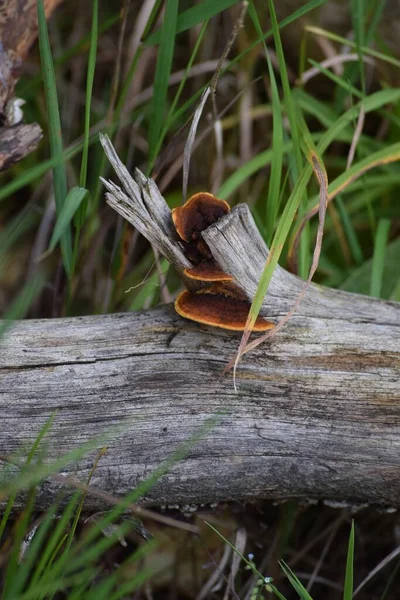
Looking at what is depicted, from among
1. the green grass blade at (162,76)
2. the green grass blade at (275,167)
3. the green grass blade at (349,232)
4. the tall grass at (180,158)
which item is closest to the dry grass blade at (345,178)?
the tall grass at (180,158)

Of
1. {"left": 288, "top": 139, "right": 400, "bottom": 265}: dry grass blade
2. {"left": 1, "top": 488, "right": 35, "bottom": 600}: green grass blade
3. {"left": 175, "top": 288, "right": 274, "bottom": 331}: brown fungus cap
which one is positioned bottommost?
{"left": 1, "top": 488, "right": 35, "bottom": 600}: green grass blade

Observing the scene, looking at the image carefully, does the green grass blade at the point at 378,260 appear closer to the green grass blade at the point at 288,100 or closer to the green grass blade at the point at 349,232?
the green grass blade at the point at 349,232

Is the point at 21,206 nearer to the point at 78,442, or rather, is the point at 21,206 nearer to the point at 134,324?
the point at 134,324

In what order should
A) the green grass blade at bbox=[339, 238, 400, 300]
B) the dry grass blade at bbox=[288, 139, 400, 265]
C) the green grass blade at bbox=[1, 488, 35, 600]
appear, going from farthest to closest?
the green grass blade at bbox=[339, 238, 400, 300], the dry grass blade at bbox=[288, 139, 400, 265], the green grass blade at bbox=[1, 488, 35, 600]

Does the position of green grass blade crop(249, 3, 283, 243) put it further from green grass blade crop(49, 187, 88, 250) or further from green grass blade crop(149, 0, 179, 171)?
green grass blade crop(49, 187, 88, 250)

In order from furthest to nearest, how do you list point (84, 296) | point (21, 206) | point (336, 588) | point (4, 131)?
point (21, 206), point (84, 296), point (336, 588), point (4, 131)

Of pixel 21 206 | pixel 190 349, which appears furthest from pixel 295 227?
pixel 21 206

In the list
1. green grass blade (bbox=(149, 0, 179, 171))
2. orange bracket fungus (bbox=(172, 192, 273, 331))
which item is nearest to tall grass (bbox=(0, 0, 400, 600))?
green grass blade (bbox=(149, 0, 179, 171))
